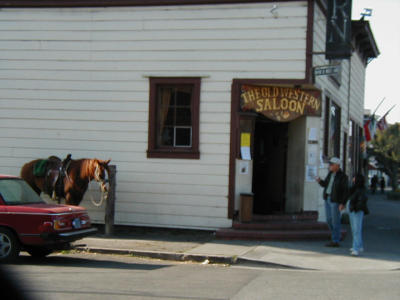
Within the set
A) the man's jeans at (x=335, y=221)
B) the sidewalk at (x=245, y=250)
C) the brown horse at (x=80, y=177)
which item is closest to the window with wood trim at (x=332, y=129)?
the sidewalk at (x=245, y=250)

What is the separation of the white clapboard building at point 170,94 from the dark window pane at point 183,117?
25mm

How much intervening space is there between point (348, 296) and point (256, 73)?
6.66m

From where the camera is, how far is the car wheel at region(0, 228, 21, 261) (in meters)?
9.20

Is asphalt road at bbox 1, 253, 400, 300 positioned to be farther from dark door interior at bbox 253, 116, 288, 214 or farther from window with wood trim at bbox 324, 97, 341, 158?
window with wood trim at bbox 324, 97, 341, 158

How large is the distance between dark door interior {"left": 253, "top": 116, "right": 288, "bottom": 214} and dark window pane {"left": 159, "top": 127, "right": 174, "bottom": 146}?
8.49ft

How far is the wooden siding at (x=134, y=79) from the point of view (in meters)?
12.9

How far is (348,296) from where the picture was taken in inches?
290

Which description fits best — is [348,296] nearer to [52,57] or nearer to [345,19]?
[345,19]

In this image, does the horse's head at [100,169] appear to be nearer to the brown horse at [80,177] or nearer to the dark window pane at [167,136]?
the brown horse at [80,177]

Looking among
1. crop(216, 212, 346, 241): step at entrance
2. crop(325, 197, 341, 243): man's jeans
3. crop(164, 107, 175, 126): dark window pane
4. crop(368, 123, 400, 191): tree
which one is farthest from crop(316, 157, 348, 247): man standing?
crop(368, 123, 400, 191): tree

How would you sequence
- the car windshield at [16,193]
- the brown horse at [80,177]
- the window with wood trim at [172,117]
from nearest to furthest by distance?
the car windshield at [16,193], the brown horse at [80,177], the window with wood trim at [172,117]

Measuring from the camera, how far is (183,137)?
13.4 metres

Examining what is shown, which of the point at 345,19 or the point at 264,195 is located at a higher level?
the point at 345,19

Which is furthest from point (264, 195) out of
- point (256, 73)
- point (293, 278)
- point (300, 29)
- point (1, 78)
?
point (1, 78)
